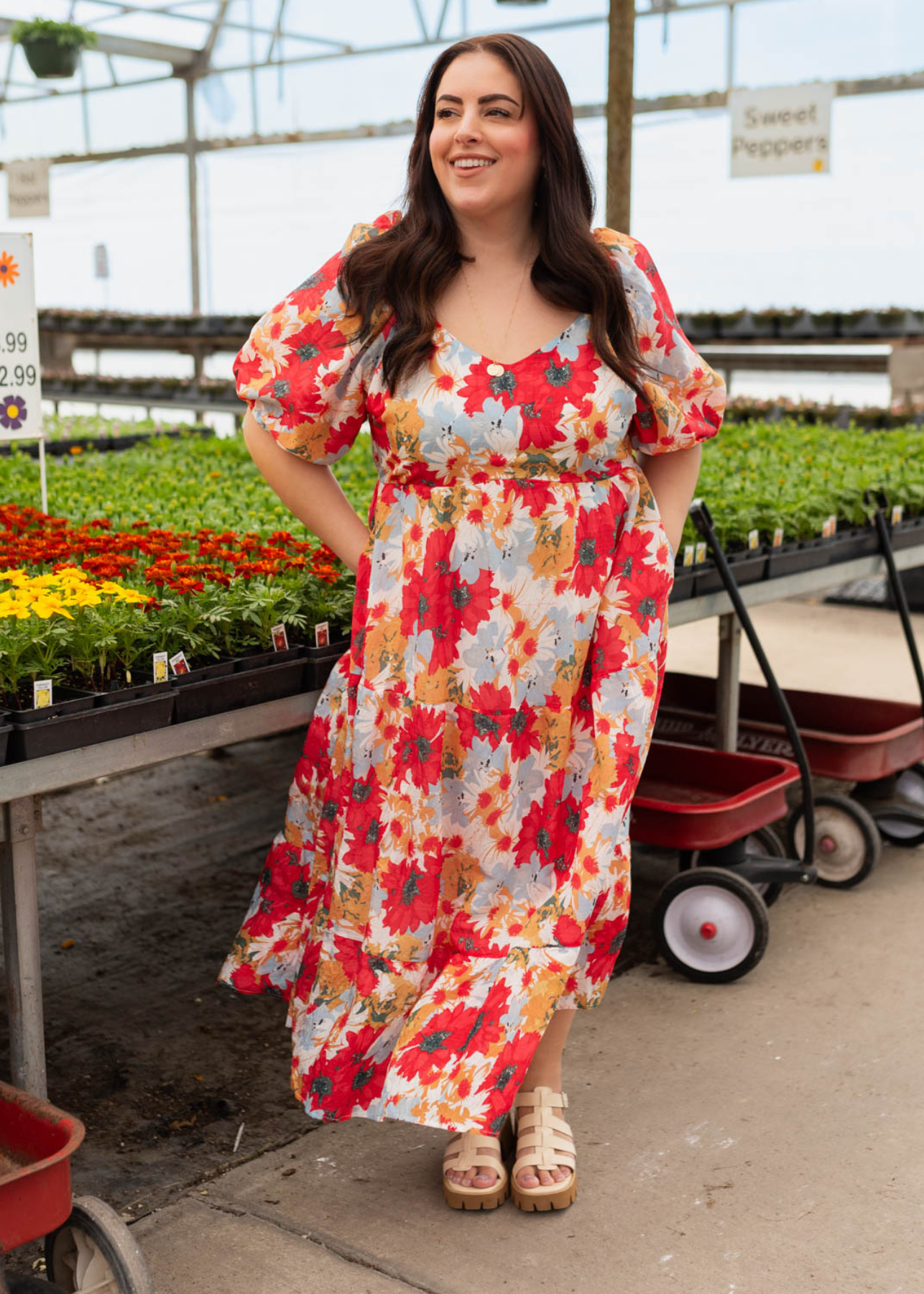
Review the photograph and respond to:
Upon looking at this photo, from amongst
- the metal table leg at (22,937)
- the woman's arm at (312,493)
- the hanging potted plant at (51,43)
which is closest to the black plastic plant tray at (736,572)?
the woman's arm at (312,493)

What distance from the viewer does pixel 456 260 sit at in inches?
79.4

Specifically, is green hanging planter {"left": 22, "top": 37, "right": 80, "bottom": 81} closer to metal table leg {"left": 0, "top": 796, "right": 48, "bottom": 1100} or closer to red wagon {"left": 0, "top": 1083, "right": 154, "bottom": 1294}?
metal table leg {"left": 0, "top": 796, "right": 48, "bottom": 1100}

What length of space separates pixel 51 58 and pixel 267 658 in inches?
290

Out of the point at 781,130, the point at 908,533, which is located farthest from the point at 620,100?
the point at 781,130

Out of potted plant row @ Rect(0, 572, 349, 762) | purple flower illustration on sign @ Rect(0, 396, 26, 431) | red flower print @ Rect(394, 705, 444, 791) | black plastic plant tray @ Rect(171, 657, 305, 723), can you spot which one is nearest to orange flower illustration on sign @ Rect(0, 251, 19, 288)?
purple flower illustration on sign @ Rect(0, 396, 26, 431)

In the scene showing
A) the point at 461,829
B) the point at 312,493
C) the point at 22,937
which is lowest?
the point at 22,937

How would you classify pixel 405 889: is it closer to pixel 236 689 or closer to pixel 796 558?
pixel 236 689

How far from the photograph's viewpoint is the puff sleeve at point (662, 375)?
2.05 meters

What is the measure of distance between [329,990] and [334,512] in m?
0.72

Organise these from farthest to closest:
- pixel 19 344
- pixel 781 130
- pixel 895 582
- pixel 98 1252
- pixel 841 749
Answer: pixel 781 130 → pixel 895 582 → pixel 841 749 → pixel 19 344 → pixel 98 1252

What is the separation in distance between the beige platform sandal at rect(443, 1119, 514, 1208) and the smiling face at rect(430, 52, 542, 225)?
4.45 ft

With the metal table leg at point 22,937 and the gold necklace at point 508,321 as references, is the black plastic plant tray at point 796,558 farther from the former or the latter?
the metal table leg at point 22,937

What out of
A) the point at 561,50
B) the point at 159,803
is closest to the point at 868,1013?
the point at 159,803

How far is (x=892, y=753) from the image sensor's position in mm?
3426
